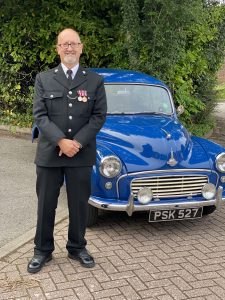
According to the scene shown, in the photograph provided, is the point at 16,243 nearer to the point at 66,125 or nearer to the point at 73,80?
the point at 66,125

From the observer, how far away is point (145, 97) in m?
5.87

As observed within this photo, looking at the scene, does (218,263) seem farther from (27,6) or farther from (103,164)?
(27,6)

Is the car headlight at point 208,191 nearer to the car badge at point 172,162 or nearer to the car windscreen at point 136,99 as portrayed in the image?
the car badge at point 172,162

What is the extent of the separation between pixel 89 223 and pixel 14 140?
475 centimetres

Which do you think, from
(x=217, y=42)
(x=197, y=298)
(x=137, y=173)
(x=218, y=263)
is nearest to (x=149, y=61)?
(x=217, y=42)

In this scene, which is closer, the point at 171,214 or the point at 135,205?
the point at 135,205

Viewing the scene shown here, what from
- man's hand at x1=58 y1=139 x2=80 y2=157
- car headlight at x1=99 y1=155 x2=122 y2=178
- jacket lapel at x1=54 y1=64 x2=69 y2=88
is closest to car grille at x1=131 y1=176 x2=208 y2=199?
car headlight at x1=99 y1=155 x2=122 y2=178

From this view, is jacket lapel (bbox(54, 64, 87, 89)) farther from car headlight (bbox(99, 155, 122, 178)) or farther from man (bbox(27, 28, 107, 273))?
car headlight (bbox(99, 155, 122, 178))

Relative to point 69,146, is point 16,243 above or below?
below

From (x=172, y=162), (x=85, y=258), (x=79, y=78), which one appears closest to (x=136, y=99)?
(x=172, y=162)

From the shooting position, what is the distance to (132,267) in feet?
13.1

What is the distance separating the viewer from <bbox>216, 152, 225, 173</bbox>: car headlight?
190 inches

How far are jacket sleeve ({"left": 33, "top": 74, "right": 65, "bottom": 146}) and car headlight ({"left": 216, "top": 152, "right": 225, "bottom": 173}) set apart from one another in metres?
2.07

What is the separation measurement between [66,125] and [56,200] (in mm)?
714
